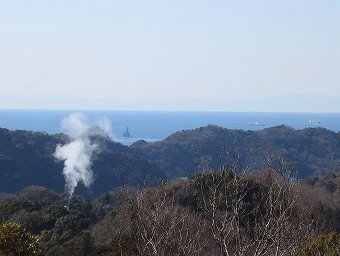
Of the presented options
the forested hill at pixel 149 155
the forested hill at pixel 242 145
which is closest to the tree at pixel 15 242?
the forested hill at pixel 149 155

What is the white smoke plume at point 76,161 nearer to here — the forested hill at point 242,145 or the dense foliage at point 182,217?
the forested hill at point 242,145


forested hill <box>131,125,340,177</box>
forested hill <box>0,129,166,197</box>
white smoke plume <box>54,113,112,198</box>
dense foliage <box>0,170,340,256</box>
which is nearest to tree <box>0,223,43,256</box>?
dense foliage <box>0,170,340,256</box>

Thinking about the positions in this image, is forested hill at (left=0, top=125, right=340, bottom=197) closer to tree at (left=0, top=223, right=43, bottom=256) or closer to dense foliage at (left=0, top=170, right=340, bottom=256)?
dense foliage at (left=0, top=170, right=340, bottom=256)

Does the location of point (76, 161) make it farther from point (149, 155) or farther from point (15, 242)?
point (15, 242)

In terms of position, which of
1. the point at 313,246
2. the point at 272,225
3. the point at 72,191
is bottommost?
the point at 72,191

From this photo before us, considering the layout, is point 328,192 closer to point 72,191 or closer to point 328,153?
point 72,191

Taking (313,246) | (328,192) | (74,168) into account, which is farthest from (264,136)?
(313,246)

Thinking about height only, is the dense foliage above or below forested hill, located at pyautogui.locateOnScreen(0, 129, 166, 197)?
above

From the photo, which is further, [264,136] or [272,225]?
[264,136]
